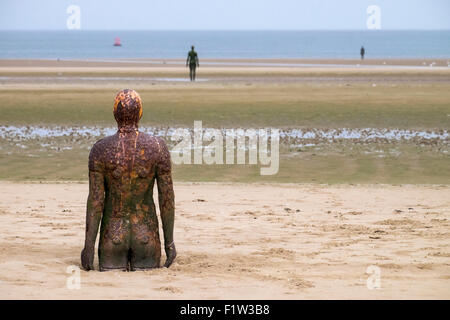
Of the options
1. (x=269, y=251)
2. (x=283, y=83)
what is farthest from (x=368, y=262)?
(x=283, y=83)

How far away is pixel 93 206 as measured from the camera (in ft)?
27.4

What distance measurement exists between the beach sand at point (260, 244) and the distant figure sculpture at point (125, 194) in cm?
23

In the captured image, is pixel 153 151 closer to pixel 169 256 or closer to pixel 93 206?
pixel 93 206

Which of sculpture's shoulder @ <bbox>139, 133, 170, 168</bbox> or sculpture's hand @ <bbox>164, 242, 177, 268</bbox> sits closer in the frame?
sculpture's shoulder @ <bbox>139, 133, 170, 168</bbox>

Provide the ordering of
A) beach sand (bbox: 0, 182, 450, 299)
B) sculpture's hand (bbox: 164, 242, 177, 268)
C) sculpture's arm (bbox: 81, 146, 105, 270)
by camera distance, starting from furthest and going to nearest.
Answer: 1. sculpture's hand (bbox: 164, 242, 177, 268)
2. sculpture's arm (bbox: 81, 146, 105, 270)
3. beach sand (bbox: 0, 182, 450, 299)

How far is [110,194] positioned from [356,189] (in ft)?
20.2

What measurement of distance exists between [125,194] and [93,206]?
31 centimetres

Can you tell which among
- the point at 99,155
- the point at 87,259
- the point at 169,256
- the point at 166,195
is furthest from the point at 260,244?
the point at 99,155

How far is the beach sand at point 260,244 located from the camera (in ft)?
25.1

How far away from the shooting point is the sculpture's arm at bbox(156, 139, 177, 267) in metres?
8.46

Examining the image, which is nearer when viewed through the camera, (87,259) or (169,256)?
(87,259)

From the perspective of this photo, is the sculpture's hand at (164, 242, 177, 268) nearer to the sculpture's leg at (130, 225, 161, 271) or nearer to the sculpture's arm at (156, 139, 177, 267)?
the sculpture's arm at (156, 139, 177, 267)

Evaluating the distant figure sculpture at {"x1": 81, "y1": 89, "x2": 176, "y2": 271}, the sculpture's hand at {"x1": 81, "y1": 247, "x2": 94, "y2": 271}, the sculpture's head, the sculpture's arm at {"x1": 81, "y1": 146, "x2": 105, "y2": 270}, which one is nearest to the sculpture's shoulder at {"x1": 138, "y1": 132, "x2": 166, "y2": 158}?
the distant figure sculpture at {"x1": 81, "y1": 89, "x2": 176, "y2": 271}

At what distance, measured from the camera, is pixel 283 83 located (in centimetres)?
4175
